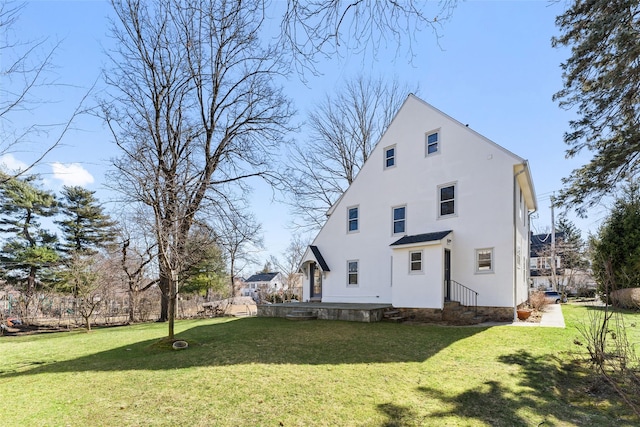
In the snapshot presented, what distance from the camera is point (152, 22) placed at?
1561 centimetres

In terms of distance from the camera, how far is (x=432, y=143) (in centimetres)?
1473

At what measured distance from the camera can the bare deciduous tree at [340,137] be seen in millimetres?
25875

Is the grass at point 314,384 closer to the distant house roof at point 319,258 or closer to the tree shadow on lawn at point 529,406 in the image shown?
the tree shadow on lawn at point 529,406

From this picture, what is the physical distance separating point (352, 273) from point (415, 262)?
14.3ft

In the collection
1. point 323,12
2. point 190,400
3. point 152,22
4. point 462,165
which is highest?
point 152,22

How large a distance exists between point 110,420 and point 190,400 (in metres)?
0.97

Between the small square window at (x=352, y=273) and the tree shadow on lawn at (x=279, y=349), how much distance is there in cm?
573

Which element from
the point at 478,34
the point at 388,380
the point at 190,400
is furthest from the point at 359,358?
the point at 478,34

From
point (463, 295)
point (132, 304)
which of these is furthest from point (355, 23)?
point (132, 304)

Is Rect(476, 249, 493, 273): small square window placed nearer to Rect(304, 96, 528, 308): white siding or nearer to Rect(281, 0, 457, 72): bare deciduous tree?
Rect(304, 96, 528, 308): white siding

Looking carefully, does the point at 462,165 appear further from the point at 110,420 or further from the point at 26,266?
the point at 26,266

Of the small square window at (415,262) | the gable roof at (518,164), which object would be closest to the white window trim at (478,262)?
the small square window at (415,262)

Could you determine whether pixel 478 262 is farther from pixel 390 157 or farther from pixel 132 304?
pixel 132 304

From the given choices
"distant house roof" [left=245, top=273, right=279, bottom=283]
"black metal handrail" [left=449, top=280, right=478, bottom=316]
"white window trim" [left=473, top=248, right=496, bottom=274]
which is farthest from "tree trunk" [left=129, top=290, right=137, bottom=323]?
"distant house roof" [left=245, top=273, right=279, bottom=283]
